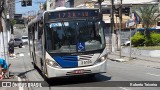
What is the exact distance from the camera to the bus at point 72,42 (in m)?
15.6

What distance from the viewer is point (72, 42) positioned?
1578cm

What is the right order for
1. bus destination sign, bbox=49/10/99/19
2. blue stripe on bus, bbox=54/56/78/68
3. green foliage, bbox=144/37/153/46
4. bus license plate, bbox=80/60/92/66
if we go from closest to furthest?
blue stripe on bus, bbox=54/56/78/68, bus license plate, bbox=80/60/92/66, bus destination sign, bbox=49/10/99/19, green foliage, bbox=144/37/153/46

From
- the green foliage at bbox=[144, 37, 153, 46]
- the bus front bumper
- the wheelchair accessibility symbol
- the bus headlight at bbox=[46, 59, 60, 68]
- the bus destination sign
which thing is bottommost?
the green foliage at bbox=[144, 37, 153, 46]

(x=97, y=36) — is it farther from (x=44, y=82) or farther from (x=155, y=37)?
(x=155, y=37)

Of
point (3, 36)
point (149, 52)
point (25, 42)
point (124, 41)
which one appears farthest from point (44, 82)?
point (25, 42)

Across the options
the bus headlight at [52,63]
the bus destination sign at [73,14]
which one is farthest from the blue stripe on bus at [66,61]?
the bus destination sign at [73,14]

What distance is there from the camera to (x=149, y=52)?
3478cm

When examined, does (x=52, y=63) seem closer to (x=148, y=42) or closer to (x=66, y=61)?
(x=66, y=61)

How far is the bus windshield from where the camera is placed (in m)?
15.7

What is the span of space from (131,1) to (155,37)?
38.0 meters

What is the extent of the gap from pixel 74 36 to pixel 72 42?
0.27 meters

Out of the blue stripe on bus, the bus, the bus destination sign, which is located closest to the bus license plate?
the bus

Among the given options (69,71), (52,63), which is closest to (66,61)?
(69,71)

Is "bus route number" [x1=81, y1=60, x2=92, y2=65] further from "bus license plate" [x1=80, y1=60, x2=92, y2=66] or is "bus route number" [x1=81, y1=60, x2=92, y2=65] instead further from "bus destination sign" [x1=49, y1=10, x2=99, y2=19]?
"bus destination sign" [x1=49, y1=10, x2=99, y2=19]
